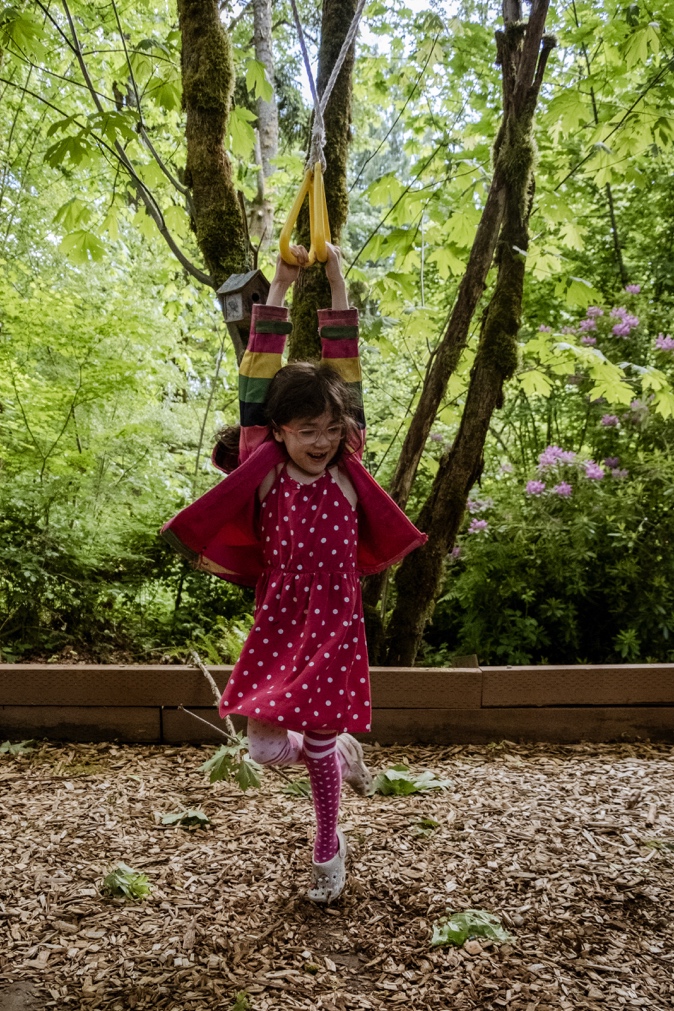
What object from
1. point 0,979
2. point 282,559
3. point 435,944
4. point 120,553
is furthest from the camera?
point 120,553

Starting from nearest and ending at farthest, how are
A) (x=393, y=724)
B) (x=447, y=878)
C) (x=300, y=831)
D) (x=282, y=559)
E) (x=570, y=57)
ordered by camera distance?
1. (x=282, y=559)
2. (x=447, y=878)
3. (x=300, y=831)
4. (x=393, y=724)
5. (x=570, y=57)

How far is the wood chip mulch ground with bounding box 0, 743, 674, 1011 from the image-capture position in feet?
5.72

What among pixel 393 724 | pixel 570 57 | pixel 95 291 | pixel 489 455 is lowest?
pixel 393 724

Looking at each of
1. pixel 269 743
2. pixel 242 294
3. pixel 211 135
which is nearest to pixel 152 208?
pixel 211 135

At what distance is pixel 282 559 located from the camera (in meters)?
2.03

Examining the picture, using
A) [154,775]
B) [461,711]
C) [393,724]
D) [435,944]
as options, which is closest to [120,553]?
[154,775]

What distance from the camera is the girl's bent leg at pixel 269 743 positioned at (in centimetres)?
198

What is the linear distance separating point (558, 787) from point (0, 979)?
1.95 m

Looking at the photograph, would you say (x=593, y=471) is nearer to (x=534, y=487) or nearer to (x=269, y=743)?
(x=534, y=487)

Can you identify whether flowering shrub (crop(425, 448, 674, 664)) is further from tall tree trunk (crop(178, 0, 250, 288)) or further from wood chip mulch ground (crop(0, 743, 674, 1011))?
tall tree trunk (crop(178, 0, 250, 288))

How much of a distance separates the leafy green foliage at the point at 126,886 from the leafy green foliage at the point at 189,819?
15.9 inches

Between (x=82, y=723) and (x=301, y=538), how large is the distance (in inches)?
73.4

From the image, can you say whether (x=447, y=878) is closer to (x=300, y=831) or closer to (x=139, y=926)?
(x=300, y=831)

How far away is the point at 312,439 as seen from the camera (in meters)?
1.92
